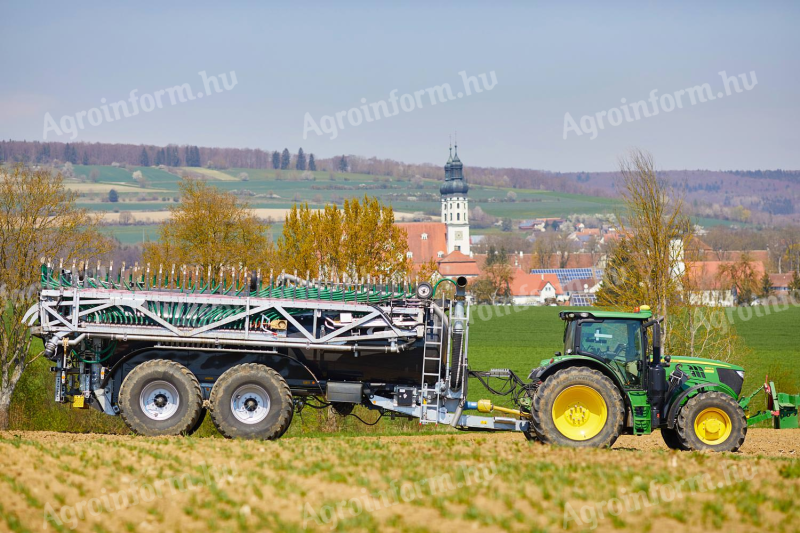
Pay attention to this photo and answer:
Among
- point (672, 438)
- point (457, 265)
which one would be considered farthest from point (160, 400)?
point (457, 265)

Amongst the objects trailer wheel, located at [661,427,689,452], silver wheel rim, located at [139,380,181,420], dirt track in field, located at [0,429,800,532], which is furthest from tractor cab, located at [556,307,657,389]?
silver wheel rim, located at [139,380,181,420]

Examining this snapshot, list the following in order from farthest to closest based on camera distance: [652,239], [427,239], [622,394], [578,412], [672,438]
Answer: [427,239], [652,239], [672,438], [622,394], [578,412]

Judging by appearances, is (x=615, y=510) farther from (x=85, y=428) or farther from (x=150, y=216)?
(x=150, y=216)

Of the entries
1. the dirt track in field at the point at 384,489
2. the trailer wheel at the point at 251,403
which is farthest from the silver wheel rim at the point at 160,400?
the dirt track in field at the point at 384,489

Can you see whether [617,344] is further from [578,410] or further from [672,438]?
[672,438]

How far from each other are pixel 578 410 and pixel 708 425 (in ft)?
7.40

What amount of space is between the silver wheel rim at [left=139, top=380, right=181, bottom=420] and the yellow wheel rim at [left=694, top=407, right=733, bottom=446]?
28.5ft

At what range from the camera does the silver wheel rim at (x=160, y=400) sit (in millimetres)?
14281

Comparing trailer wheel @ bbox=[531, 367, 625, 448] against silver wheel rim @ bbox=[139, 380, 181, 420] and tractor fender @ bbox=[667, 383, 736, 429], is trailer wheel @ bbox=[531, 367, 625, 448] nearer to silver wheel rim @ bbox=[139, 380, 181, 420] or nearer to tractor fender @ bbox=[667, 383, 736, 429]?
tractor fender @ bbox=[667, 383, 736, 429]

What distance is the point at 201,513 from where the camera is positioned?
890 centimetres

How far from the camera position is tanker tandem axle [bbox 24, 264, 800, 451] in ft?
46.1

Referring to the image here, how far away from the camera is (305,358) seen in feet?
47.4

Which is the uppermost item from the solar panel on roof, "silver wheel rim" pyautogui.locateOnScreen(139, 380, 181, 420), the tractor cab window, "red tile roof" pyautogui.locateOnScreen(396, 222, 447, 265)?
"red tile roof" pyautogui.locateOnScreen(396, 222, 447, 265)

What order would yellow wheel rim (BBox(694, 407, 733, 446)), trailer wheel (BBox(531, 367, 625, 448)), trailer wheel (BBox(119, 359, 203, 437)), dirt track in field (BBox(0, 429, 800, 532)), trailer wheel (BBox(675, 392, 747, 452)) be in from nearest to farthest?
dirt track in field (BBox(0, 429, 800, 532)) < trailer wheel (BBox(531, 367, 625, 448)) < trailer wheel (BBox(675, 392, 747, 452)) < yellow wheel rim (BBox(694, 407, 733, 446)) < trailer wheel (BBox(119, 359, 203, 437))
